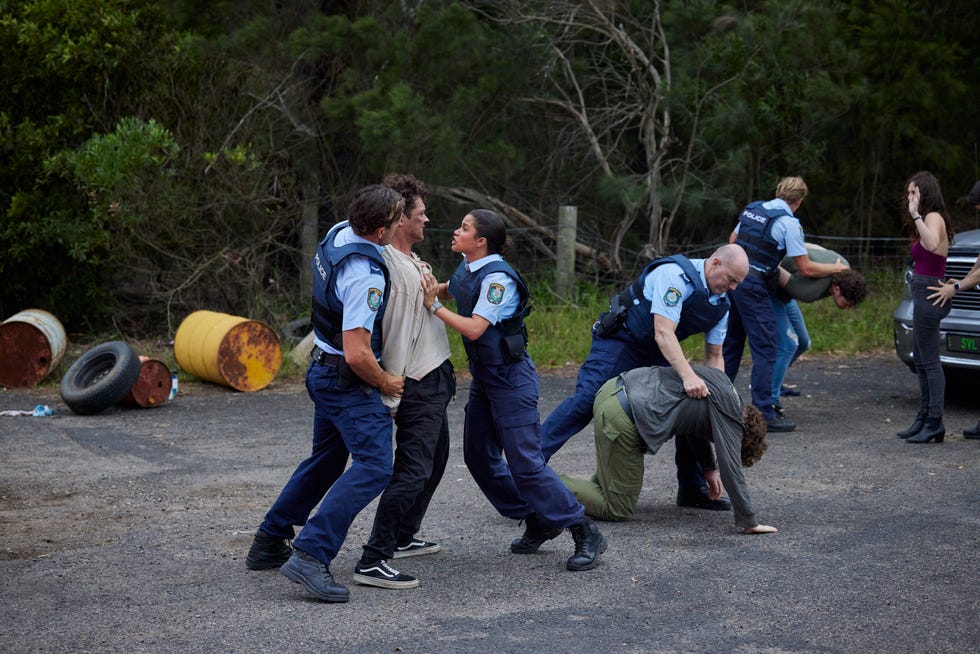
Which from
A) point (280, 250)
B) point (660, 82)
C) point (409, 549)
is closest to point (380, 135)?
point (280, 250)

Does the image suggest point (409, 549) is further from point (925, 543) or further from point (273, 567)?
point (925, 543)

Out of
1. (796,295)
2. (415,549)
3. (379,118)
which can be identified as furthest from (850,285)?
(379,118)

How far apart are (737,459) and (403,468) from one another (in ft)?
5.58

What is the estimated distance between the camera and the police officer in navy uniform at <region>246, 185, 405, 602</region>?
489 centimetres

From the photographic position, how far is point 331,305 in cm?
499

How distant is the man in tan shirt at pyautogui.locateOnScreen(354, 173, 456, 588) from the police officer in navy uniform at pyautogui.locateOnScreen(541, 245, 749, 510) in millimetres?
1204

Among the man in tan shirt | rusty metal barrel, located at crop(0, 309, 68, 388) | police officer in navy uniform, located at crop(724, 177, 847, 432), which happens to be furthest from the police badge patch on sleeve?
rusty metal barrel, located at crop(0, 309, 68, 388)

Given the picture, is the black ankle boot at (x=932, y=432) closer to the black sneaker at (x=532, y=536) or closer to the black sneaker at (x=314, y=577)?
the black sneaker at (x=532, y=536)

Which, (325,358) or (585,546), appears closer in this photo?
(325,358)

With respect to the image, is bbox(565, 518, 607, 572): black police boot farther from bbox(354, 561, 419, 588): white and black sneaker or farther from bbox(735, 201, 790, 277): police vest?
bbox(735, 201, 790, 277): police vest

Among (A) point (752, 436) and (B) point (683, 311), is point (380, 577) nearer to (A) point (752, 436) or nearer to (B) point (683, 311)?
(A) point (752, 436)

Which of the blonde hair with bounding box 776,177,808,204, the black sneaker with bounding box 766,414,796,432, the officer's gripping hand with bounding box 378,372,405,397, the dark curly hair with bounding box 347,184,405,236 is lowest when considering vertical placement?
the black sneaker with bounding box 766,414,796,432

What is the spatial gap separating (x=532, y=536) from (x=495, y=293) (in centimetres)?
121

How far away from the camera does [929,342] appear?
8.19 m
